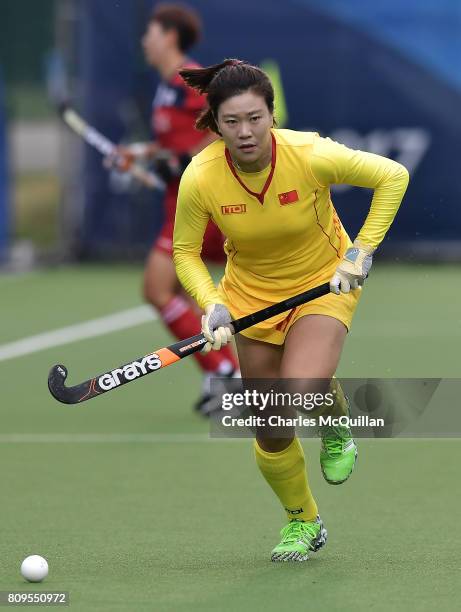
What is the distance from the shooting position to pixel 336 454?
6043 millimetres

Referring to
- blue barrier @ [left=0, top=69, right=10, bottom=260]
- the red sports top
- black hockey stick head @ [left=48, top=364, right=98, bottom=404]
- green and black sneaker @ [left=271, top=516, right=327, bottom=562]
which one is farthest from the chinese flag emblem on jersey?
blue barrier @ [left=0, top=69, right=10, bottom=260]

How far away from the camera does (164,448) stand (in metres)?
8.28

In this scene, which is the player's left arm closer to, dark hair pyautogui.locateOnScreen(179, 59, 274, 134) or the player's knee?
dark hair pyautogui.locateOnScreen(179, 59, 274, 134)

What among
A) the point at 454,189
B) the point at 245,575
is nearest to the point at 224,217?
the point at 245,575

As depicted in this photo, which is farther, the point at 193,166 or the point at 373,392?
the point at 373,392

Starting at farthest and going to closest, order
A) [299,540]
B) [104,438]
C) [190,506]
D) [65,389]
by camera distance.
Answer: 1. [104,438]
2. [190,506]
3. [65,389]
4. [299,540]

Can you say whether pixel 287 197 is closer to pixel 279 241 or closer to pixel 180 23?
pixel 279 241

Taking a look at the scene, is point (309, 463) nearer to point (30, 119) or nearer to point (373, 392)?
point (373, 392)

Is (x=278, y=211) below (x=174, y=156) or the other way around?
below

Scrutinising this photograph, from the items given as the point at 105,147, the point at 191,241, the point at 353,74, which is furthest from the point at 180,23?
the point at 353,74

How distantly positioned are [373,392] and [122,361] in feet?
15.7

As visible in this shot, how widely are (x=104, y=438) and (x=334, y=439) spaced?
2.74m

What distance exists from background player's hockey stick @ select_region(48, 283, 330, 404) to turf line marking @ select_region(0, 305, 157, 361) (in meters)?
5.52

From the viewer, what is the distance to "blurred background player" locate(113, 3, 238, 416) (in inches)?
364
